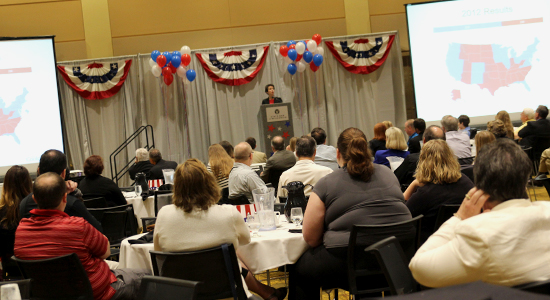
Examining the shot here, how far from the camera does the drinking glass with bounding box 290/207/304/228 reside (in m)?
3.38

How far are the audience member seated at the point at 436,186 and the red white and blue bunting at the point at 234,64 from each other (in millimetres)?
7303

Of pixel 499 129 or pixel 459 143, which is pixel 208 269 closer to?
pixel 459 143

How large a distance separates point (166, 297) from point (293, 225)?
5.40ft

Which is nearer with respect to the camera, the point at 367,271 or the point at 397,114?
the point at 367,271

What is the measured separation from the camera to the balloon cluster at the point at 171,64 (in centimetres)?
976

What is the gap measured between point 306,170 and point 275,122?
18.3ft

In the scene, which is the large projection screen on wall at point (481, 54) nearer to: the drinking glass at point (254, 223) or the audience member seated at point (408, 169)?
the audience member seated at point (408, 169)

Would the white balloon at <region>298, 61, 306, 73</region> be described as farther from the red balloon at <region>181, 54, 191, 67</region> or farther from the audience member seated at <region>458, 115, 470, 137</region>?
the audience member seated at <region>458, 115, 470, 137</region>

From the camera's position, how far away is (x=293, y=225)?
3.44 m

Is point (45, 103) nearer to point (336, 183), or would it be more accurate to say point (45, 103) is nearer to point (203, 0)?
point (203, 0)

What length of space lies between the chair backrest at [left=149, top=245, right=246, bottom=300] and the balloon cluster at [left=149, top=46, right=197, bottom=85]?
25.0 ft

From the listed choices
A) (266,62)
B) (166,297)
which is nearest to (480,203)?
(166,297)

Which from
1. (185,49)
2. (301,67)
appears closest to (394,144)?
(301,67)

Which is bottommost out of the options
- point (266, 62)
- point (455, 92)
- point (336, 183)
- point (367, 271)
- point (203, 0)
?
point (367, 271)
